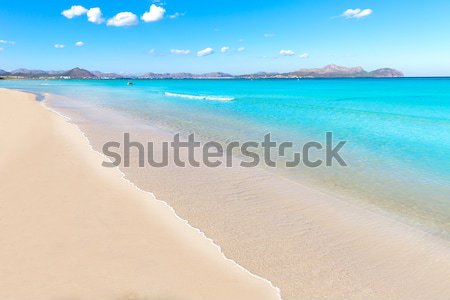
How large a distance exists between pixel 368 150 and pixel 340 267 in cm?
1169

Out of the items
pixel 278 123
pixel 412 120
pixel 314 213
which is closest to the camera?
pixel 314 213

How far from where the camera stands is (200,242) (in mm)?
6312

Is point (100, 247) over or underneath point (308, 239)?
over

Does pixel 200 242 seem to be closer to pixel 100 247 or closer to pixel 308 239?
pixel 100 247

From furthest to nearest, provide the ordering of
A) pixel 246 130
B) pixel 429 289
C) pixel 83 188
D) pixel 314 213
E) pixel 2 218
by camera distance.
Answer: pixel 246 130
pixel 83 188
pixel 314 213
pixel 2 218
pixel 429 289

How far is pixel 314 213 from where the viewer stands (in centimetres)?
802

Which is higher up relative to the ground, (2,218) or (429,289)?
(2,218)

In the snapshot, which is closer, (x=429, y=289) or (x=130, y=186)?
(x=429, y=289)

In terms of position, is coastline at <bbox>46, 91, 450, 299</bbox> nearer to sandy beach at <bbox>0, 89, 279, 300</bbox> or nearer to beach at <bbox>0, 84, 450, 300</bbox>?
beach at <bbox>0, 84, 450, 300</bbox>

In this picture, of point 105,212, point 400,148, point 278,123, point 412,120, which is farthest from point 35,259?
point 412,120

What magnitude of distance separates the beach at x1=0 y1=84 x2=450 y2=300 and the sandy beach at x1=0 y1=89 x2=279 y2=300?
0.06 feet

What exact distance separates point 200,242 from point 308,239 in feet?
7.15

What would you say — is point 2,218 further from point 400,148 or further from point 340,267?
point 400,148

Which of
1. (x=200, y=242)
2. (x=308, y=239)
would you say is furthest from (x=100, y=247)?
(x=308, y=239)
